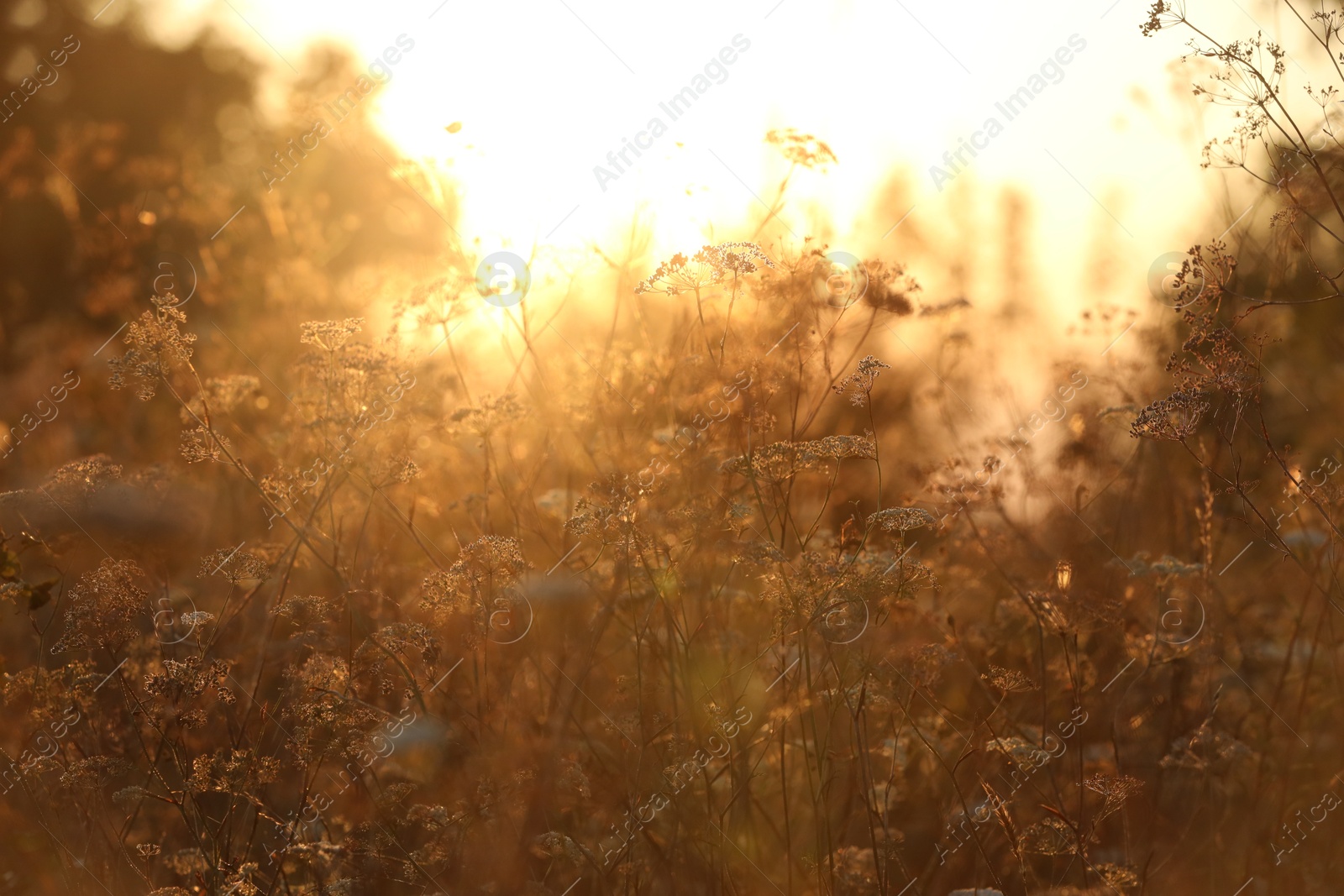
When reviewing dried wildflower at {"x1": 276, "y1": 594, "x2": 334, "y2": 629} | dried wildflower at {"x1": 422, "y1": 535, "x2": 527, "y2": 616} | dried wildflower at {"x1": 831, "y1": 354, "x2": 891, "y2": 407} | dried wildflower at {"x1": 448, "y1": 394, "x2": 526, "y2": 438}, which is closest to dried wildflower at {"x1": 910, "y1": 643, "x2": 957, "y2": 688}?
dried wildflower at {"x1": 831, "y1": 354, "x2": 891, "y2": 407}

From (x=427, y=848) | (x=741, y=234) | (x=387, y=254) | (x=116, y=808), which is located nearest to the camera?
(x=427, y=848)

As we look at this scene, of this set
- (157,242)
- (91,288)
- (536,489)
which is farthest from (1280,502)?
(157,242)

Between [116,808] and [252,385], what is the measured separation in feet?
5.96

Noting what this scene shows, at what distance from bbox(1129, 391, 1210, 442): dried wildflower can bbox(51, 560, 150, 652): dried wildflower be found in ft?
10.6

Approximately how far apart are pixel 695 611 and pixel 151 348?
2.19 metres

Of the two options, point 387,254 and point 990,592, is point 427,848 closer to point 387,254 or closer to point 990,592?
point 990,592

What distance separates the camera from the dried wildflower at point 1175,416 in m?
2.91

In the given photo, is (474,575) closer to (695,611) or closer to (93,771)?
(695,611)

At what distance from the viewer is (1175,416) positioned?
298 centimetres

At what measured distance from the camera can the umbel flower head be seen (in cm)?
315

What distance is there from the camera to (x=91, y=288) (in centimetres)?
741

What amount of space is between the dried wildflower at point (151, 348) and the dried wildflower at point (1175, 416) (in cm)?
309

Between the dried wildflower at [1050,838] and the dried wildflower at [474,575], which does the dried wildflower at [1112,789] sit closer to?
the dried wildflower at [1050,838]

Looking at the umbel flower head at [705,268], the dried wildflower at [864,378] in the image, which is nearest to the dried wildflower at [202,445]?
the umbel flower head at [705,268]
